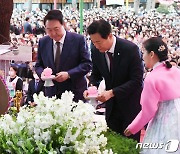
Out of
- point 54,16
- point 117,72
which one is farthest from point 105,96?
point 54,16

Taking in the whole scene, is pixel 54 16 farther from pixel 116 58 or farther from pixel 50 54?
pixel 116 58

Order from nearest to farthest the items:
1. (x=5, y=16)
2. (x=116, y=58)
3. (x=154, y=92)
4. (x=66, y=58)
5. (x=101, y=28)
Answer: (x=154, y=92) < (x=101, y=28) < (x=116, y=58) < (x=66, y=58) < (x=5, y=16)

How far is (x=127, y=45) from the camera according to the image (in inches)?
107

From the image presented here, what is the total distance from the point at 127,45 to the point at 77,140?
1.47m

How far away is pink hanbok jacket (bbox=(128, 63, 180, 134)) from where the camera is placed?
242 cm

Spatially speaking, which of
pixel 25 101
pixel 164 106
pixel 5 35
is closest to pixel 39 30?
pixel 25 101

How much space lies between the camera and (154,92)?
2.42m

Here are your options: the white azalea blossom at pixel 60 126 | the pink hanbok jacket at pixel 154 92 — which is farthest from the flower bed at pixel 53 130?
the pink hanbok jacket at pixel 154 92

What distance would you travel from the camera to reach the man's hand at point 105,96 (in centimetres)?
259

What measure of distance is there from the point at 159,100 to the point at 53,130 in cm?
129

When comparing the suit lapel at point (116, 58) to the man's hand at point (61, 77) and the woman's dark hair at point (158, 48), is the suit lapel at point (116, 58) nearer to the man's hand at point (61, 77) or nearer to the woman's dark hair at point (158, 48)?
the woman's dark hair at point (158, 48)

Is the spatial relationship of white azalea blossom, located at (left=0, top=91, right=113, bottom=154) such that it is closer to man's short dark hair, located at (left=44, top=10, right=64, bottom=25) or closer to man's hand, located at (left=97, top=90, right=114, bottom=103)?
man's hand, located at (left=97, top=90, right=114, bottom=103)

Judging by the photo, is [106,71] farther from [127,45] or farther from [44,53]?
[44,53]

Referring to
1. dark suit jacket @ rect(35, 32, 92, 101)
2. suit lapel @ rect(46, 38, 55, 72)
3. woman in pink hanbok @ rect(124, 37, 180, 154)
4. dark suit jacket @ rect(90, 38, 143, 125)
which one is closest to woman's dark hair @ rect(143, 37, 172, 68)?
woman in pink hanbok @ rect(124, 37, 180, 154)
